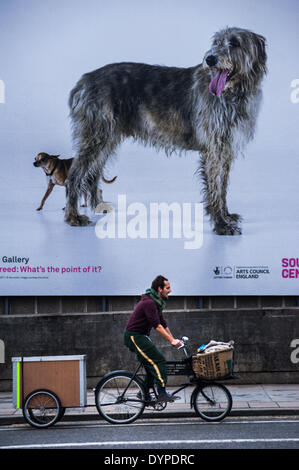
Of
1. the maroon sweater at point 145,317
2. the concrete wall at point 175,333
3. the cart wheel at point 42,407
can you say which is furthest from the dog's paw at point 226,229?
the cart wheel at point 42,407

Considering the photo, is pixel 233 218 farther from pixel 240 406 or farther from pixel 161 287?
pixel 161 287

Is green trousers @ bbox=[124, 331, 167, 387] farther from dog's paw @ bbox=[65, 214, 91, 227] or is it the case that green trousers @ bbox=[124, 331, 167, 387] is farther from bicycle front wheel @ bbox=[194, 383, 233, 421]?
dog's paw @ bbox=[65, 214, 91, 227]

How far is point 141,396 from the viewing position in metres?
9.59

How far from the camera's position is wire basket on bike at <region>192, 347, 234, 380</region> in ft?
30.9

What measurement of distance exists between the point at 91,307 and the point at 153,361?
13.8ft

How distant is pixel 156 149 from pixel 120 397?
18.1ft

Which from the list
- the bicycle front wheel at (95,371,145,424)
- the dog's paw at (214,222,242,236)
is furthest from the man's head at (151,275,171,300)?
the dog's paw at (214,222,242,236)

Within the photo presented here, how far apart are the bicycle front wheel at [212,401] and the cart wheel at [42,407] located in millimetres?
1803

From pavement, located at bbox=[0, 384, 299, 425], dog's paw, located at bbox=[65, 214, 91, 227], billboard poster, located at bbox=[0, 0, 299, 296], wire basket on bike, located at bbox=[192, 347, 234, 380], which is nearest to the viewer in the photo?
wire basket on bike, located at bbox=[192, 347, 234, 380]

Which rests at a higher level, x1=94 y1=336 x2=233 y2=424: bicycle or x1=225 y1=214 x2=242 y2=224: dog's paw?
x1=225 y1=214 x2=242 y2=224: dog's paw

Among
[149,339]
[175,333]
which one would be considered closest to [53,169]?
[175,333]

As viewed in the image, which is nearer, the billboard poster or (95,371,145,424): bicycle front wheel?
(95,371,145,424): bicycle front wheel

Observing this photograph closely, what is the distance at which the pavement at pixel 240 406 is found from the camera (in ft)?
34.4

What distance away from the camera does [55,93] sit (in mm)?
13672
